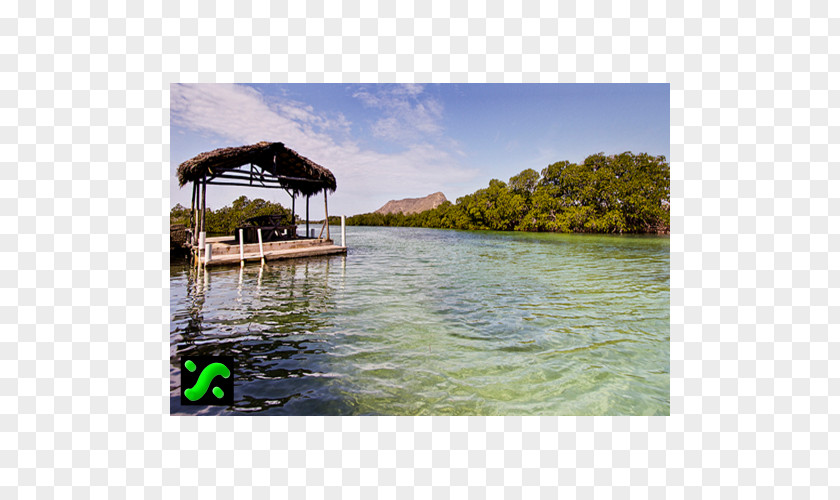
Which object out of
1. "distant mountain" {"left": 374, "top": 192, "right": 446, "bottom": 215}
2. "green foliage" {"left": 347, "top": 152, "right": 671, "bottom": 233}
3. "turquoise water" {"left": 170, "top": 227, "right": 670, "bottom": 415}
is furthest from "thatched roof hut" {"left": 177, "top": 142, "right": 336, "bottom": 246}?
"distant mountain" {"left": 374, "top": 192, "right": 446, "bottom": 215}

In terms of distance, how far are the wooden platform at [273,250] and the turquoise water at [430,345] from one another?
2.42 m

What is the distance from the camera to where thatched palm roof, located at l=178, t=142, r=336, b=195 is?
8945 millimetres

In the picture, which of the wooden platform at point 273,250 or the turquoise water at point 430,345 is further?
the wooden platform at point 273,250

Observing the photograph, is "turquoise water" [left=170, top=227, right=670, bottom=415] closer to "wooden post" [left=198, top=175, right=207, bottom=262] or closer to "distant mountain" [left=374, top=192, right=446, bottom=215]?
"wooden post" [left=198, top=175, right=207, bottom=262]

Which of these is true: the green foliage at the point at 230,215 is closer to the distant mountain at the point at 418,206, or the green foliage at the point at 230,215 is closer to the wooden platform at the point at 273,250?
the wooden platform at the point at 273,250

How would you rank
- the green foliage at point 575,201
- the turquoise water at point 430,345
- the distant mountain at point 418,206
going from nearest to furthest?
the turquoise water at point 430,345
the green foliage at point 575,201
the distant mountain at point 418,206

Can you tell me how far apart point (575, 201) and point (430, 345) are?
1345 inches

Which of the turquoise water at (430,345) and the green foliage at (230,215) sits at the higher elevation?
the green foliage at (230,215)

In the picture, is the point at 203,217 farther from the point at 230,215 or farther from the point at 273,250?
the point at 230,215

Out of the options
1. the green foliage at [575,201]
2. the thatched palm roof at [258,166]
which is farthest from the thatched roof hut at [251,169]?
the green foliage at [575,201]

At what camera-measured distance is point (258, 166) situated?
33.7ft

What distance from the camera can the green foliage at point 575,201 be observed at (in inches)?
951
